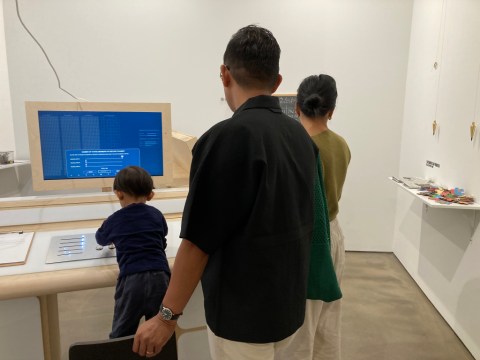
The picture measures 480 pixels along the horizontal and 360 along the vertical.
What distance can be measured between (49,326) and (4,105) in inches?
85.1

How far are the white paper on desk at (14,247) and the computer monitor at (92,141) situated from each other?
0.76ft

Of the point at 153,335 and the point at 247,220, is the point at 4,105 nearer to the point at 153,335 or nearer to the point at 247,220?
the point at 153,335

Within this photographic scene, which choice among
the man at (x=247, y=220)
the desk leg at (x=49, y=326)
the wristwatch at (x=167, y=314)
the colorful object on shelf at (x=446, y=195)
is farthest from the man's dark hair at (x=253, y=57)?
the colorful object on shelf at (x=446, y=195)

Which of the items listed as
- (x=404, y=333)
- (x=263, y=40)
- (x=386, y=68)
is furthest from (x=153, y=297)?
(x=386, y=68)

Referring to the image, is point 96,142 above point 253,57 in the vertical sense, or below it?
below

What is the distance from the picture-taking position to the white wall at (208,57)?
10.2ft

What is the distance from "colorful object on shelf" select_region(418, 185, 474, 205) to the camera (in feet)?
6.66

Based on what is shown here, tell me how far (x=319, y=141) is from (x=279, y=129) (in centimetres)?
66

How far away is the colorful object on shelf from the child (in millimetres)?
1592

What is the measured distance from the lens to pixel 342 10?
10.7 feet

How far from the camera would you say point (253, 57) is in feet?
2.81

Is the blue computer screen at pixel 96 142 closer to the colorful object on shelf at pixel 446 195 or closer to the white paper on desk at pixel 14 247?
the white paper on desk at pixel 14 247

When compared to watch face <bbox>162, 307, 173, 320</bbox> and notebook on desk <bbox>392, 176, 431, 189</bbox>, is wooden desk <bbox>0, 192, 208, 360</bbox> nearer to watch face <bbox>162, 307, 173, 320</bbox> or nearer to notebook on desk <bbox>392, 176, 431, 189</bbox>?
watch face <bbox>162, 307, 173, 320</bbox>

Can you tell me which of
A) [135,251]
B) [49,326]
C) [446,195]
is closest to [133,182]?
Answer: [135,251]
